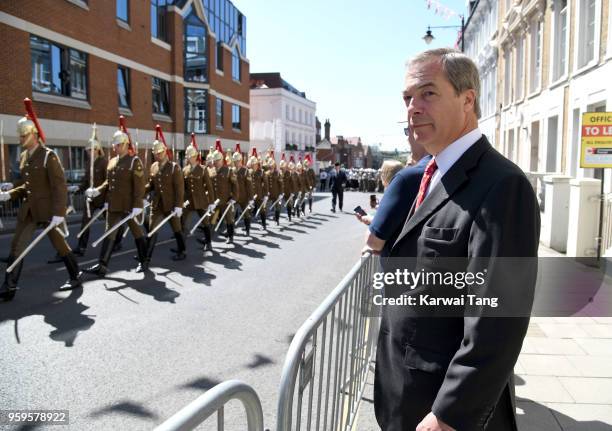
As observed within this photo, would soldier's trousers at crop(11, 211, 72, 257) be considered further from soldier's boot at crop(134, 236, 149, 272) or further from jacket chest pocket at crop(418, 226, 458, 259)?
jacket chest pocket at crop(418, 226, 458, 259)

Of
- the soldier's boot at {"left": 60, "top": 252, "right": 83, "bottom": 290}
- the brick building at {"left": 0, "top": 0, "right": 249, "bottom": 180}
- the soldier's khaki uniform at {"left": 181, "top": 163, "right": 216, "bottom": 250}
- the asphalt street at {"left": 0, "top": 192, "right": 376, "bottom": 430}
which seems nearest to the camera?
the asphalt street at {"left": 0, "top": 192, "right": 376, "bottom": 430}

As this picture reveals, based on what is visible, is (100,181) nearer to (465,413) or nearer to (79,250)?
(79,250)

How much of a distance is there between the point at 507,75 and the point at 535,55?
5.37 m

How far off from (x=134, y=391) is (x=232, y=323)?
1.82 m

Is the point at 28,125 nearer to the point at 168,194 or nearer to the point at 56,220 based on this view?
the point at 56,220

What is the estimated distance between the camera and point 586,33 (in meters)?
12.2

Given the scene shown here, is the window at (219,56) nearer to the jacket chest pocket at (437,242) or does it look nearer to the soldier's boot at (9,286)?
the soldier's boot at (9,286)

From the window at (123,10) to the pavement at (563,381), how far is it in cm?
2136

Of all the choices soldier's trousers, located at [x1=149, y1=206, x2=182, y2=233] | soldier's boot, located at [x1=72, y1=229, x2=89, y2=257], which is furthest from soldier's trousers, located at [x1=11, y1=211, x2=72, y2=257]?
soldier's boot, located at [x1=72, y1=229, x2=89, y2=257]

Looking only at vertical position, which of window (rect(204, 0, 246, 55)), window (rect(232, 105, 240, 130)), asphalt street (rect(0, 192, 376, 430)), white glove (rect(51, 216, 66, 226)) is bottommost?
asphalt street (rect(0, 192, 376, 430))

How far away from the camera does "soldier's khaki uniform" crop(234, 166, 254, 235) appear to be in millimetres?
13133

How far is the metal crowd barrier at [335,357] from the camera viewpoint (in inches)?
74.4

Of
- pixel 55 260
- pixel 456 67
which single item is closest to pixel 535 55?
pixel 55 260

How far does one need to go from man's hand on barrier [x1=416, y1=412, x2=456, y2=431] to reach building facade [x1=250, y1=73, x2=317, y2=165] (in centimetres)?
5131
